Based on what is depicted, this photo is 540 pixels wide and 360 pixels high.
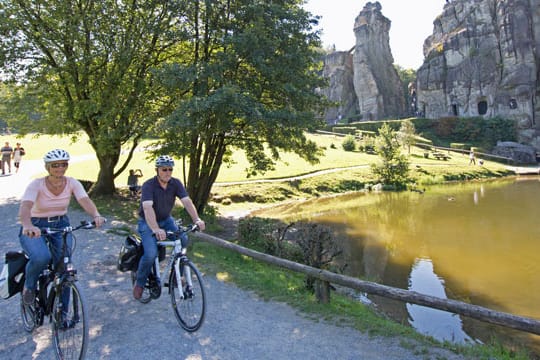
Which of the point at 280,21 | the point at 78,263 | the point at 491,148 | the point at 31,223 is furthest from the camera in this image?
the point at 491,148

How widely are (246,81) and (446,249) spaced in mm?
10128

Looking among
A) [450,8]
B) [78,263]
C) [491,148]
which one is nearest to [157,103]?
[78,263]

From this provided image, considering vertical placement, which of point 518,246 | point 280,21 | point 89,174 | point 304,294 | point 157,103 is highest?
point 280,21

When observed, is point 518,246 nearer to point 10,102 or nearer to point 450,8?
point 10,102

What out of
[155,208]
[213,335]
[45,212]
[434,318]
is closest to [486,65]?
[434,318]

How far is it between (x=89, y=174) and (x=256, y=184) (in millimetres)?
12171

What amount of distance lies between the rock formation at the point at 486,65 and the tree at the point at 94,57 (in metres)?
60.0

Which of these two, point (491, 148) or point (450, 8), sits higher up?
point (450, 8)

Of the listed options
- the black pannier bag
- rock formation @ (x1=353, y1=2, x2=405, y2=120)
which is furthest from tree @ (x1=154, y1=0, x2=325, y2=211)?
rock formation @ (x1=353, y1=2, x2=405, y2=120)

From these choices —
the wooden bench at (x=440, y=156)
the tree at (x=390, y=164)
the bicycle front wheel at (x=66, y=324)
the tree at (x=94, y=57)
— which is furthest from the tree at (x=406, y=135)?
the bicycle front wheel at (x=66, y=324)

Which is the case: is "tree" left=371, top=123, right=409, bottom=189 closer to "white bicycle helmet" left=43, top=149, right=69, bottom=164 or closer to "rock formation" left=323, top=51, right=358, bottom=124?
"white bicycle helmet" left=43, top=149, right=69, bottom=164

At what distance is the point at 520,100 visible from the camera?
203 feet

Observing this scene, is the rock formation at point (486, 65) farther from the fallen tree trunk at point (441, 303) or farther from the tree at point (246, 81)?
the fallen tree trunk at point (441, 303)

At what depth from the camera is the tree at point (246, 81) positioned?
41.8 feet
